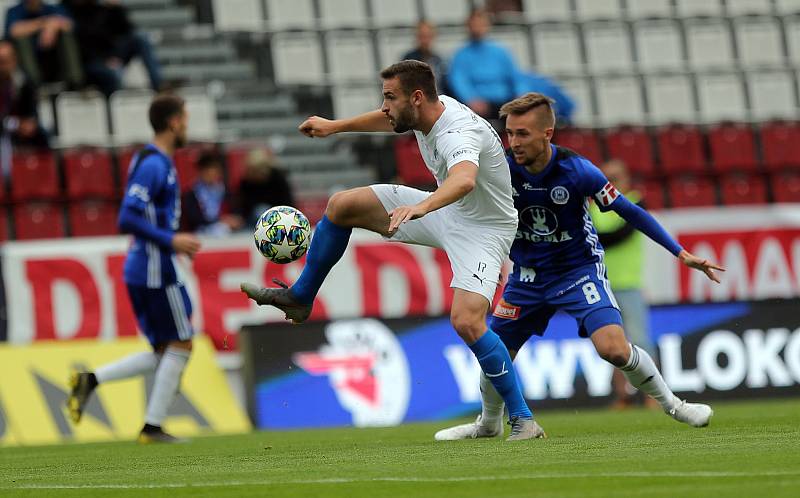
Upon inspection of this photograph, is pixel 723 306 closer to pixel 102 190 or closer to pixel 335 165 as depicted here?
pixel 335 165

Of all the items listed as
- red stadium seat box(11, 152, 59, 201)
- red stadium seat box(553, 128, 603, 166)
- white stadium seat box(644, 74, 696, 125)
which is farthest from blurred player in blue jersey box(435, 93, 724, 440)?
white stadium seat box(644, 74, 696, 125)

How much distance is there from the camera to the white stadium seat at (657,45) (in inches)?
782

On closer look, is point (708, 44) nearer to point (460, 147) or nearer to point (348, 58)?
point (348, 58)

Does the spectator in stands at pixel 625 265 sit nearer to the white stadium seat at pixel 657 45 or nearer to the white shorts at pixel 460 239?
the white shorts at pixel 460 239

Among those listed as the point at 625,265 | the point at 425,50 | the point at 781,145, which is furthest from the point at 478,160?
the point at 781,145

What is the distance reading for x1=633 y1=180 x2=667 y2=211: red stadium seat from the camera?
16594 mm

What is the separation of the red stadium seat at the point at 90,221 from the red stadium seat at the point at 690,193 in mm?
6481

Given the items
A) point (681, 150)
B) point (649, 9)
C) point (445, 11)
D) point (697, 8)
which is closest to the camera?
point (681, 150)

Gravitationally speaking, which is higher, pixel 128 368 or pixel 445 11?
pixel 445 11

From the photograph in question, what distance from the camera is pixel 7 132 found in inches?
581

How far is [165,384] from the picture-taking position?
9.93 metres

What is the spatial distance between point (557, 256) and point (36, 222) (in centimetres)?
766

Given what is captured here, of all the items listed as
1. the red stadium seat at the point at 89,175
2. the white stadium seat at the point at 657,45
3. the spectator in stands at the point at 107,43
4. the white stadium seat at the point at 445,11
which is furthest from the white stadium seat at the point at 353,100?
the white stadium seat at the point at 657,45

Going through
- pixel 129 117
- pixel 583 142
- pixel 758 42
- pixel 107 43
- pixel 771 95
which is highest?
pixel 107 43
